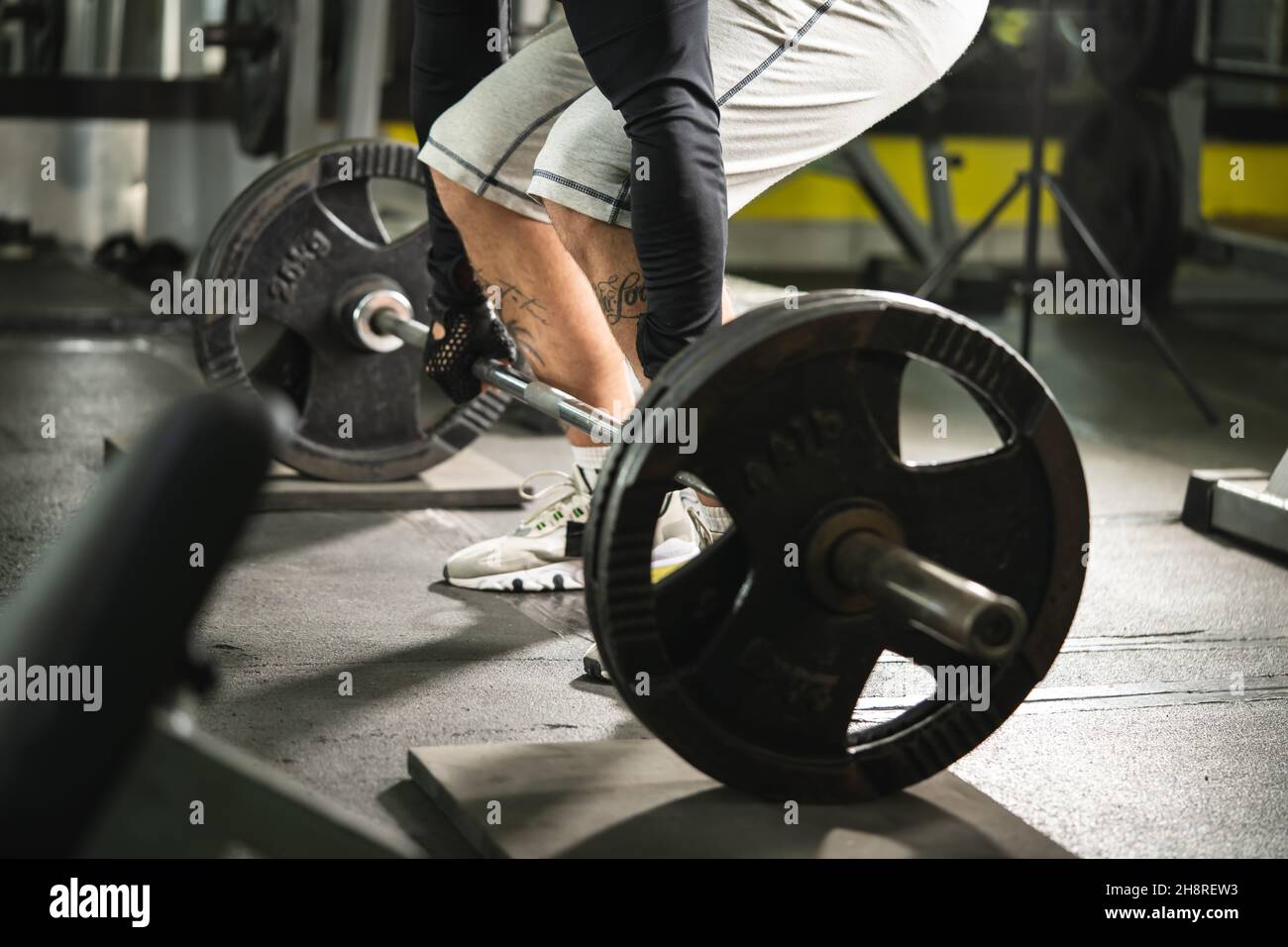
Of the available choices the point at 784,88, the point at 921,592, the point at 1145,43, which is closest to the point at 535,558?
the point at 784,88

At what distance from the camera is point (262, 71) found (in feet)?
12.9

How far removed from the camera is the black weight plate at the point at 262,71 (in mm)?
3820

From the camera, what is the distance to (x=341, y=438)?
2.31m

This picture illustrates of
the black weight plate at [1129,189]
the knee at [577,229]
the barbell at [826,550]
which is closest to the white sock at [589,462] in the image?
the knee at [577,229]

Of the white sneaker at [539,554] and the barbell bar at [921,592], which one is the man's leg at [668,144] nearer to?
the barbell bar at [921,592]

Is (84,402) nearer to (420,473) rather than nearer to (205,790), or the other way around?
(420,473)

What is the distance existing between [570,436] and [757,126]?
0.50 meters

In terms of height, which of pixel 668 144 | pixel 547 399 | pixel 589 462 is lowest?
pixel 589 462

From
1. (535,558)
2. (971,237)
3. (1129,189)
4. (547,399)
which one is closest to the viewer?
(547,399)

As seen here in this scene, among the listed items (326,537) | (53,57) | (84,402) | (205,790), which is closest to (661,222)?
(205,790)

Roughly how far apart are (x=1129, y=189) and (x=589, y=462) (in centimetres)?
286

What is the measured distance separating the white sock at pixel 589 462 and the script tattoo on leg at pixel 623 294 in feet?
1.09

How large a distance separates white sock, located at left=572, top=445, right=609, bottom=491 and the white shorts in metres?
0.40

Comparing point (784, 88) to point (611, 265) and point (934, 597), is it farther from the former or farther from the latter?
point (934, 597)
